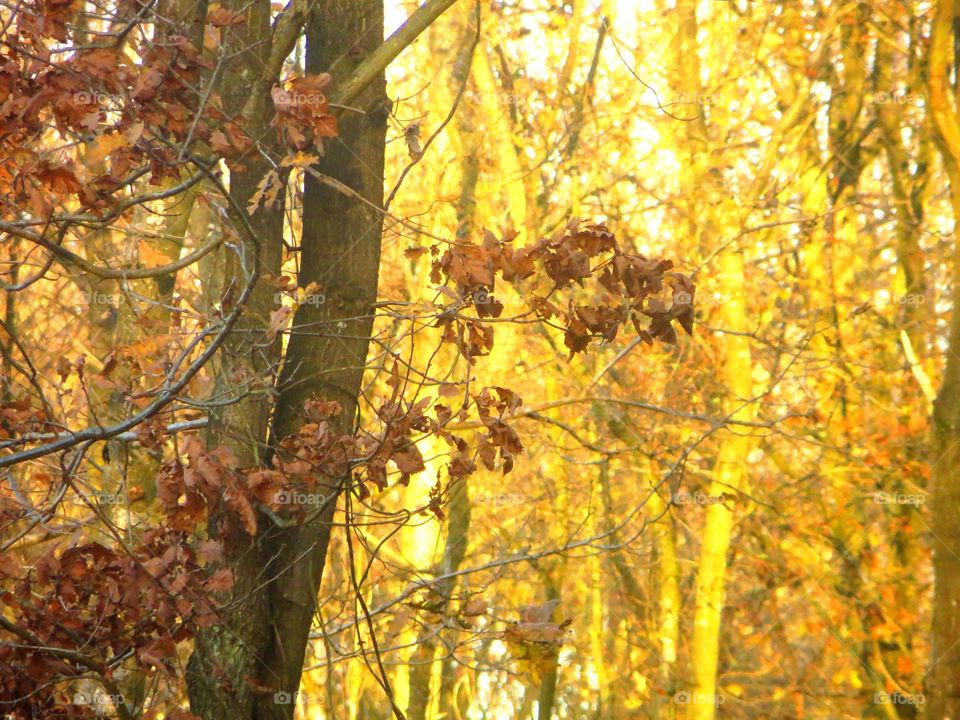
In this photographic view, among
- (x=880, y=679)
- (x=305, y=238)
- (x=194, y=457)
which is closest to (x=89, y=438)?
(x=194, y=457)

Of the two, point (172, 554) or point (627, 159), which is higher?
point (627, 159)

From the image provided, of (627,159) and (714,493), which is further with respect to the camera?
(627,159)

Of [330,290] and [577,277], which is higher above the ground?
[330,290]

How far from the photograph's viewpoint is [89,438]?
10.3 feet

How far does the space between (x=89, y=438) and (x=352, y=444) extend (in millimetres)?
966

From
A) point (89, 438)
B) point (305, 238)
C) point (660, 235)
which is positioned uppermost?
point (660, 235)

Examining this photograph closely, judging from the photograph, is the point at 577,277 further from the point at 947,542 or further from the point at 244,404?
the point at 947,542

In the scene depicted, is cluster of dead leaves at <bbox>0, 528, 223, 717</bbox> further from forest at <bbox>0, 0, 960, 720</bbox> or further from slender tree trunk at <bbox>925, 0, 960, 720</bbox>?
slender tree trunk at <bbox>925, 0, 960, 720</bbox>

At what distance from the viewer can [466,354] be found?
386 centimetres

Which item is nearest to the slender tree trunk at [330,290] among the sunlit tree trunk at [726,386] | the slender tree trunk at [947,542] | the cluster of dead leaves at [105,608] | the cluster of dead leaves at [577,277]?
the cluster of dead leaves at [105,608]

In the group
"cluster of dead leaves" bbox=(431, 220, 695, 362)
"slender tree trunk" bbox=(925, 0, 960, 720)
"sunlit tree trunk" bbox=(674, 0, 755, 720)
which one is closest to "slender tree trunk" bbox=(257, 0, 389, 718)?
"cluster of dead leaves" bbox=(431, 220, 695, 362)

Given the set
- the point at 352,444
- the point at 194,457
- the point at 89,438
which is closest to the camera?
the point at 89,438

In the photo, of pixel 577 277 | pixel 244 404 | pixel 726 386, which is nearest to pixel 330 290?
pixel 244 404

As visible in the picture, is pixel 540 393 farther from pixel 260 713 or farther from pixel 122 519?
pixel 260 713
